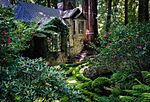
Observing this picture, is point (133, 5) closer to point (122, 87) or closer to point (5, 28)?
point (122, 87)

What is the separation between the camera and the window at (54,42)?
18328mm

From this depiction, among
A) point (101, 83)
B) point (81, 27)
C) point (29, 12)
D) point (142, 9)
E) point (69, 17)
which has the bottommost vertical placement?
point (101, 83)

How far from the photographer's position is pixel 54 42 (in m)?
18.8

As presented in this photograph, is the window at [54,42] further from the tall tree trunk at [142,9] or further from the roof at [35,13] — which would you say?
the tall tree trunk at [142,9]

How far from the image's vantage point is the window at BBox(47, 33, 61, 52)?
1833 cm

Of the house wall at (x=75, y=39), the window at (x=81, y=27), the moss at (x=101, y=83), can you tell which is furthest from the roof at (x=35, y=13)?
the moss at (x=101, y=83)

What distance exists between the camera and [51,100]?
3.92m

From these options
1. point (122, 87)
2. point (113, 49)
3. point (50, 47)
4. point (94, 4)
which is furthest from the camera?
point (50, 47)

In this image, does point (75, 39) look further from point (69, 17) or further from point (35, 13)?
point (35, 13)

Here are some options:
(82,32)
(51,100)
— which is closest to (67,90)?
(51,100)

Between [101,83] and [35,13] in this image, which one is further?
[35,13]

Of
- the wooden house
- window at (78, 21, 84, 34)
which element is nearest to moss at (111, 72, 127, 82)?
the wooden house

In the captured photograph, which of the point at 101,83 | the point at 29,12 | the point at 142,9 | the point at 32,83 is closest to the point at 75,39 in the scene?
the point at 29,12

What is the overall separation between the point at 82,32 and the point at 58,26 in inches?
246
